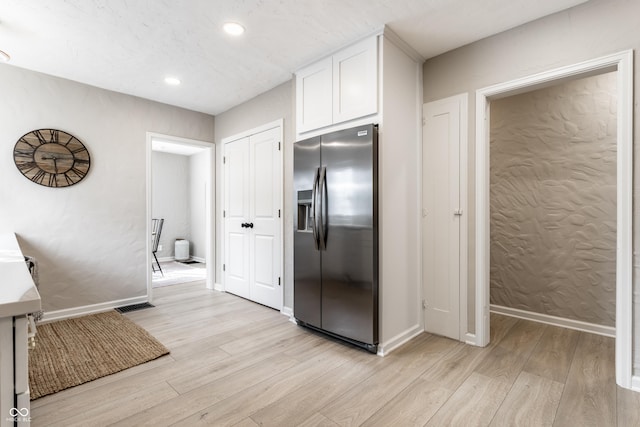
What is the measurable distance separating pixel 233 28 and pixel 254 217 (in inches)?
82.4

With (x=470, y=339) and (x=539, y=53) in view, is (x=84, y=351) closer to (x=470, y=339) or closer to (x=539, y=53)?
(x=470, y=339)

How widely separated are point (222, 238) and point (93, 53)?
8.33 ft

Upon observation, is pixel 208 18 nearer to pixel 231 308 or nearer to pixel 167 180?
pixel 231 308

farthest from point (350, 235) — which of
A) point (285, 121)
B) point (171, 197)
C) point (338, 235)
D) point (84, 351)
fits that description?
point (171, 197)

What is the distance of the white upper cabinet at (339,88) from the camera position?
2.51m

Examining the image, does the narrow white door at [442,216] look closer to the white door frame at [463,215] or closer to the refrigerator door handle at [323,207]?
the white door frame at [463,215]

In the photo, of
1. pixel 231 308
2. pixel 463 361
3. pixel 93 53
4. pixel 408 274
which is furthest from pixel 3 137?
pixel 463 361

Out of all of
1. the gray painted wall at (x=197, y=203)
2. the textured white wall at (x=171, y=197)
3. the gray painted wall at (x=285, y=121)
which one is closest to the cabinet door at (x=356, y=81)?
the gray painted wall at (x=285, y=121)

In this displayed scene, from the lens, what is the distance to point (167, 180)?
7273 millimetres

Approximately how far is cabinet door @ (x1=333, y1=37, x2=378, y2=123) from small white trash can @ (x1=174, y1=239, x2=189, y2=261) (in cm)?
581

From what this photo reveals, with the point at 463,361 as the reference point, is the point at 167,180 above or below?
above

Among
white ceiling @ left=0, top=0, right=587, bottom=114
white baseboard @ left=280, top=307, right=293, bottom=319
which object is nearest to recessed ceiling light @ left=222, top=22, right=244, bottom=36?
white ceiling @ left=0, top=0, right=587, bottom=114

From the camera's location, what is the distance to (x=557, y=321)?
9.97ft

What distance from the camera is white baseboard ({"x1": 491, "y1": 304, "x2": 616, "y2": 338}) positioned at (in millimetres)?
2795
